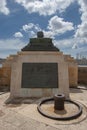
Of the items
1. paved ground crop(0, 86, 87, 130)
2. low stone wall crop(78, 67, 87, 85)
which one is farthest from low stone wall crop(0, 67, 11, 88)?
low stone wall crop(78, 67, 87, 85)

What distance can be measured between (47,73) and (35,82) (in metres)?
0.61

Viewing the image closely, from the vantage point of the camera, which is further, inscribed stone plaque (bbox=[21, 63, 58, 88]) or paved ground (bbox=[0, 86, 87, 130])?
inscribed stone plaque (bbox=[21, 63, 58, 88])

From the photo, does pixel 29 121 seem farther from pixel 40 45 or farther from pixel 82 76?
pixel 82 76

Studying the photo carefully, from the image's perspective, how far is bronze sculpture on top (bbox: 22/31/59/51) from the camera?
7.96 metres

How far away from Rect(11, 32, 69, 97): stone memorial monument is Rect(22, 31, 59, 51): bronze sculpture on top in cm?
21

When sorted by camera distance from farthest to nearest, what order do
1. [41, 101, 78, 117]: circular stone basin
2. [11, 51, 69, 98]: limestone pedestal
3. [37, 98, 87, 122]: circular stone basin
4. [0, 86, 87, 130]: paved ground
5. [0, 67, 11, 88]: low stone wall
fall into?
[0, 67, 11, 88]: low stone wall → [11, 51, 69, 98]: limestone pedestal → [41, 101, 78, 117]: circular stone basin → [37, 98, 87, 122]: circular stone basin → [0, 86, 87, 130]: paved ground

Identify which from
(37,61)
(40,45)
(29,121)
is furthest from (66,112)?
(40,45)

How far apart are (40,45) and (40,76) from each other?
1.80 meters

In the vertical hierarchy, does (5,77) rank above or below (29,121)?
Result: above

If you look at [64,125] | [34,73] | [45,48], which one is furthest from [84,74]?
[64,125]

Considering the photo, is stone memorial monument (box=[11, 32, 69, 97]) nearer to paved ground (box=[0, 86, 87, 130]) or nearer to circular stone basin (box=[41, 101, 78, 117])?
circular stone basin (box=[41, 101, 78, 117])

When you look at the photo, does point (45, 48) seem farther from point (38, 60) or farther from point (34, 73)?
point (34, 73)

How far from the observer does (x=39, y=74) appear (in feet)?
23.2

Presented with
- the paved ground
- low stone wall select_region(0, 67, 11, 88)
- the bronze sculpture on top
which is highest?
the bronze sculpture on top
